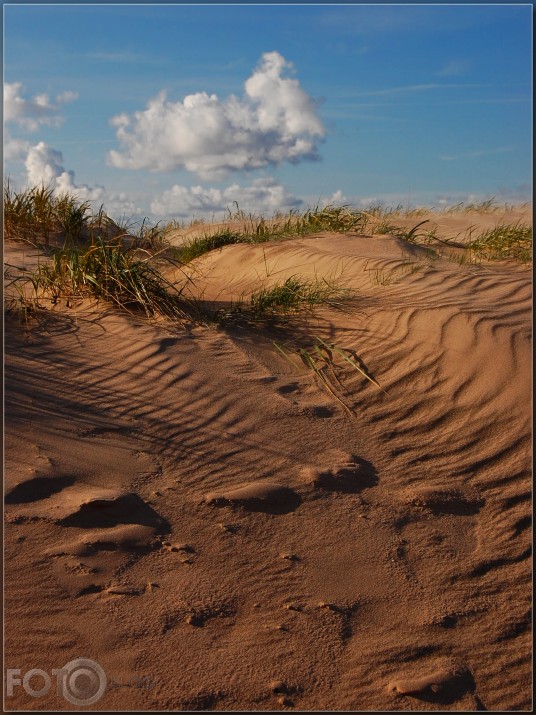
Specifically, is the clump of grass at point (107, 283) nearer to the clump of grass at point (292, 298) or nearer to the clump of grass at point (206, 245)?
the clump of grass at point (292, 298)

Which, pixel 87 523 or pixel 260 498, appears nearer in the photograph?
pixel 87 523

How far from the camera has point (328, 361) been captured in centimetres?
406

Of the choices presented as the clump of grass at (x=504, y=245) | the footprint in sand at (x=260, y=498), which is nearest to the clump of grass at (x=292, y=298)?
the footprint in sand at (x=260, y=498)

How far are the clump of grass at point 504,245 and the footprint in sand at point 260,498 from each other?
415 centimetres

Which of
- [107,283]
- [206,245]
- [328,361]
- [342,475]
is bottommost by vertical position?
[342,475]

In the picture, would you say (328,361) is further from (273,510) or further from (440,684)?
(440,684)

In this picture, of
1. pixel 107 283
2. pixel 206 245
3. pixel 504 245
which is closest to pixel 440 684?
pixel 107 283

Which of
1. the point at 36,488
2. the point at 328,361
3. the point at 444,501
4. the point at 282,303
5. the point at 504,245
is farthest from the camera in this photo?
the point at 504,245

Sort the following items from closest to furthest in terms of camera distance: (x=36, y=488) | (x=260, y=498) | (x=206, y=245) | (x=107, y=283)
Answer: (x=36, y=488) → (x=260, y=498) → (x=107, y=283) → (x=206, y=245)

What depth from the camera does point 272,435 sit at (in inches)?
134

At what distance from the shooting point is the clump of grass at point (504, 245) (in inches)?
252

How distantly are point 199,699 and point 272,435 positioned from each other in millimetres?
1460

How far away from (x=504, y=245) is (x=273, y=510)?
499 cm

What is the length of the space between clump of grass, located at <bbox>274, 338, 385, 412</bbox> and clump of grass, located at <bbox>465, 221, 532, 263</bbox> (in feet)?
9.51
